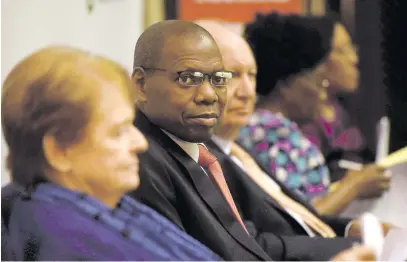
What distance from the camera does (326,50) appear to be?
3.46 feet

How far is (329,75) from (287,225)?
442mm

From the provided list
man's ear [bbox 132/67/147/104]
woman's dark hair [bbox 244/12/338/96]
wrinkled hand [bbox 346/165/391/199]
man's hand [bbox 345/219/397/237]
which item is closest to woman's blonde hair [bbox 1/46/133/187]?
man's ear [bbox 132/67/147/104]

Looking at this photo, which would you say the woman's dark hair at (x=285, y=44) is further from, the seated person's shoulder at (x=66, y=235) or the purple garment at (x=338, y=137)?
the seated person's shoulder at (x=66, y=235)

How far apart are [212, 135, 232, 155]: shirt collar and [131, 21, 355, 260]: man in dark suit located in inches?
4.2

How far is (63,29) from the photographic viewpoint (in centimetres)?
55

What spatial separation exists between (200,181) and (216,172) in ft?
0.12

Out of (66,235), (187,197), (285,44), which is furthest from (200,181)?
(285,44)

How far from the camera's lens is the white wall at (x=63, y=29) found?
523 millimetres

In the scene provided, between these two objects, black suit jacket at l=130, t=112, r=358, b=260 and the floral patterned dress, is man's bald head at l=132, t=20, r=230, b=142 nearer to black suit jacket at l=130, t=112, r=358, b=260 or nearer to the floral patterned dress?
black suit jacket at l=130, t=112, r=358, b=260

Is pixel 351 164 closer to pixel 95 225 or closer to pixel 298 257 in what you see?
pixel 298 257

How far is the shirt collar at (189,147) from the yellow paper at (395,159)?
0.34 metres

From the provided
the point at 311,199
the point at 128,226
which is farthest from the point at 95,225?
the point at 311,199

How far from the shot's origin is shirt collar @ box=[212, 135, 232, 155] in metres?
0.66

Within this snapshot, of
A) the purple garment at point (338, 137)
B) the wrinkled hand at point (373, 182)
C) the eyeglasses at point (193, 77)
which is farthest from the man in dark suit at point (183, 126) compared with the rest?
the purple garment at point (338, 137)
